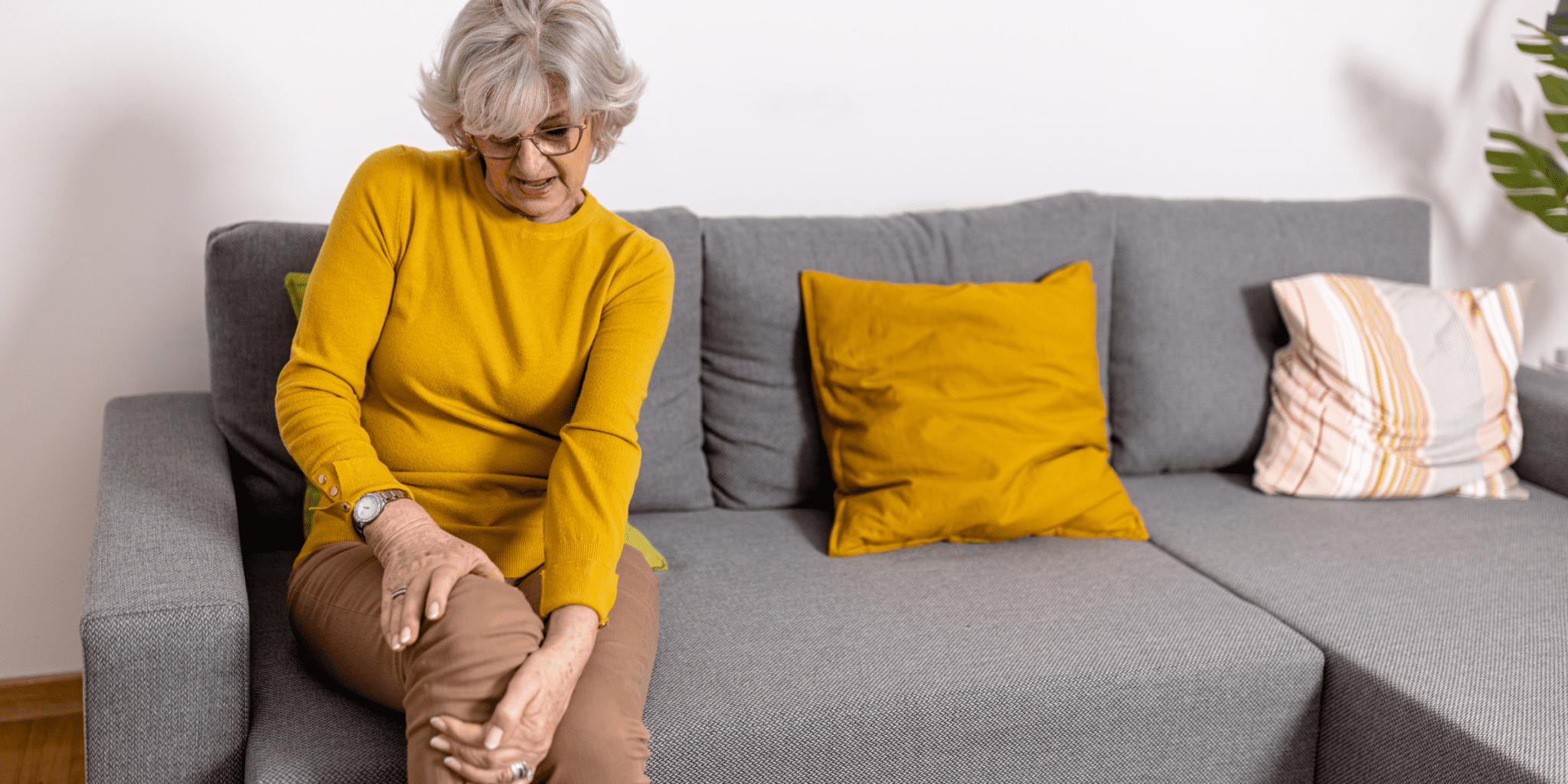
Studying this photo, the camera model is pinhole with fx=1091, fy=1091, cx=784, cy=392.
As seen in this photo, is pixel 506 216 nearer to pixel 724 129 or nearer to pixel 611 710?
pixel 611 710

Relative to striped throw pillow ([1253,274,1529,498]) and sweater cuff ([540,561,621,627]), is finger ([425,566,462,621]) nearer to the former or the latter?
sweater cuff ([540,561,621,627])

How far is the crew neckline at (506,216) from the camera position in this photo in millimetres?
1440

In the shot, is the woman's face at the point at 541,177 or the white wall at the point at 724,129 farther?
the white wall at the point at 724,129

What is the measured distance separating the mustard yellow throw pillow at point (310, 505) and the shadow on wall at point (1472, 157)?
1.96 metres

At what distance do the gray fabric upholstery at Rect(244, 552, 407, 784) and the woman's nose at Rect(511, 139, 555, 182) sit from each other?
0.66 m

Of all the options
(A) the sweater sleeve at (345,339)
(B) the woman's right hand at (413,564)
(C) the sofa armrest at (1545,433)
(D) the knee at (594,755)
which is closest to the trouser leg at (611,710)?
(D) the knee at (594,755)

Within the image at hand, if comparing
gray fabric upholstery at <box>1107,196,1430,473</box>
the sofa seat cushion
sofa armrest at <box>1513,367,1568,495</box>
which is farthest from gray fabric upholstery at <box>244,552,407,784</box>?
sofa armrest at <box>1513,367,1568,495</box>

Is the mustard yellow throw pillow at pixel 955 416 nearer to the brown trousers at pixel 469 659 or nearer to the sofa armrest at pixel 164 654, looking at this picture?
the brown trousers at pixel 469 659

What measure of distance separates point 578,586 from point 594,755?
0.66ft

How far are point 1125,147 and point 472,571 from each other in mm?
1755

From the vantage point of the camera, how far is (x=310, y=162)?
74.9 inches

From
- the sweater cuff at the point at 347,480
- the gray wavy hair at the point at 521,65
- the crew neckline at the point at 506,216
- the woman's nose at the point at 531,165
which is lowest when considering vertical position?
the sweater cuff at the point at 347,480

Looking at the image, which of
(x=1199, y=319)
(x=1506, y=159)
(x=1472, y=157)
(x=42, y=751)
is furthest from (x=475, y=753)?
(x=1472, y=157)

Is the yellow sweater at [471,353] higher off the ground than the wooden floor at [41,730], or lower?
higher
